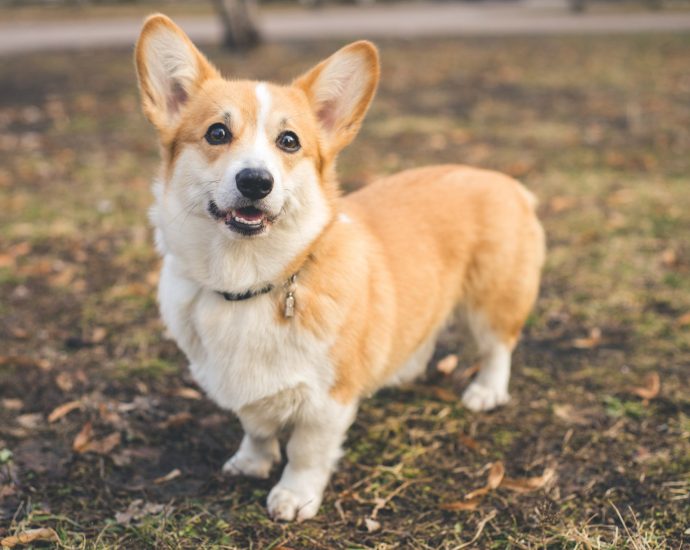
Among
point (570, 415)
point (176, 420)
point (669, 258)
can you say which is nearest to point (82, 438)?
point (176, 420)

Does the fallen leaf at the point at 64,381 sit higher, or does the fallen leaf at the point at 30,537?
the fallen leaf at the point at 30,537

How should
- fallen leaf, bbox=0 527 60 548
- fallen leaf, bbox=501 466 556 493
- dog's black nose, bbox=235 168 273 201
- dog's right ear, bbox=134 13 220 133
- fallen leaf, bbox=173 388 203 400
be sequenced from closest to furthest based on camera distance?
dog's black nose, bbox=235 168 273 201, fallen leaf, bbox=0 527 60 548, dog's right ear, bbox=134 13 220 133, fallen leaf, bbox=501 466 556 493, fallen leaf, bbox=173 388 203 400

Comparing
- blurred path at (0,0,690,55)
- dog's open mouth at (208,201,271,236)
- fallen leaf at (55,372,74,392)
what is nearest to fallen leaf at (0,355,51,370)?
fallen leaf at (55,372,74,392)

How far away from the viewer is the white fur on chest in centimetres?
263

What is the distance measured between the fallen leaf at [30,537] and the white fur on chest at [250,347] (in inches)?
31.2

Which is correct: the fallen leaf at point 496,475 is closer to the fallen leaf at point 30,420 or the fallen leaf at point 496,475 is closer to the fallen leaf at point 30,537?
the fallen leaf at point 30,537

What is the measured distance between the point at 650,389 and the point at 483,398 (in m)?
0.84

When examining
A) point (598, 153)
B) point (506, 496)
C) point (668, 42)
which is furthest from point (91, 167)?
point (668, 42)

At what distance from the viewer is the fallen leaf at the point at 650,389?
347 centimetres

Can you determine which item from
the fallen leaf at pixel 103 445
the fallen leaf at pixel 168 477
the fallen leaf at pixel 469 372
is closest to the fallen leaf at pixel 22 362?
the fallen leaf at pixel 103 445

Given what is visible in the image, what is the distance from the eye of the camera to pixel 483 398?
349 centimetres

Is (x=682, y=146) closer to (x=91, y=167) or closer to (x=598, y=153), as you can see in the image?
(x=598, y=153)

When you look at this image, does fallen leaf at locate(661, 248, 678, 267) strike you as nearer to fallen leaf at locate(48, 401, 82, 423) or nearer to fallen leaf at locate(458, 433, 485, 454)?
fallen leaf at locate(458, 433, 485, 454)

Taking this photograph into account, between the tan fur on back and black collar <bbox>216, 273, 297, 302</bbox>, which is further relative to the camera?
the tan fur on back
